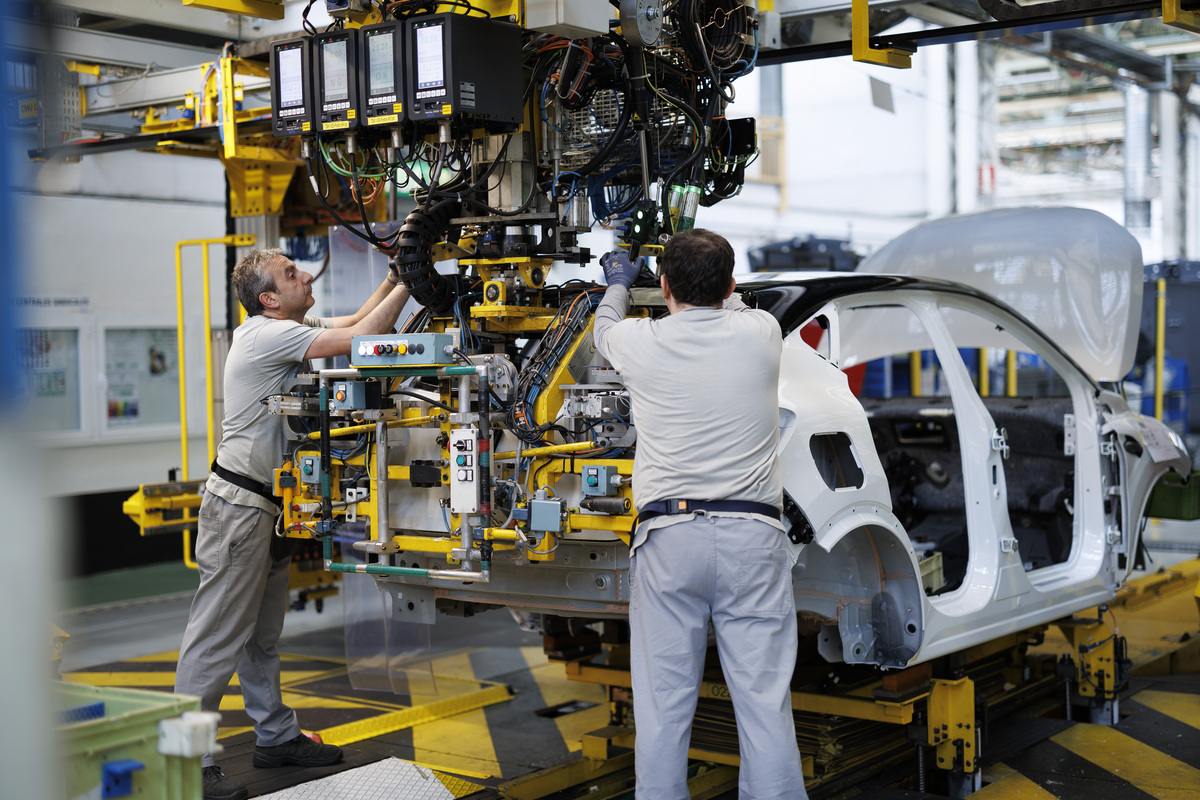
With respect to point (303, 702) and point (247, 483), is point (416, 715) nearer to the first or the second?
point (303, 702)

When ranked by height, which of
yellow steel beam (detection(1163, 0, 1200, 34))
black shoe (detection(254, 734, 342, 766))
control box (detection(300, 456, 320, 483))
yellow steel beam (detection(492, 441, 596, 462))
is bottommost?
black shoe (detection(254, 734, 342, 766))

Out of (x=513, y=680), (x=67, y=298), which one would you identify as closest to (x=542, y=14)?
(x=513, y=680)

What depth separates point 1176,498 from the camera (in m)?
7.02

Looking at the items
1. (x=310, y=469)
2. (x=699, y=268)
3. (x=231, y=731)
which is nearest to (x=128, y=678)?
(x=231, y=731)

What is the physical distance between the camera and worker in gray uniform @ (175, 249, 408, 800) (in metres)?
4.34

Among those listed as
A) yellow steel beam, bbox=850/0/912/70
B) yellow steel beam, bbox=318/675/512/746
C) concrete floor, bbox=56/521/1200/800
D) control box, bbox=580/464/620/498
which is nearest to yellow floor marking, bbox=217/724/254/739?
yellow steel beam, bbox=318/675/512/746

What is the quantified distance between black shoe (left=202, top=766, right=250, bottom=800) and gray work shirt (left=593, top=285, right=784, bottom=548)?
5.75 feet

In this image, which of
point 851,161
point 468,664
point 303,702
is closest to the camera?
point 303,702

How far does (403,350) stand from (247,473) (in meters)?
1.04

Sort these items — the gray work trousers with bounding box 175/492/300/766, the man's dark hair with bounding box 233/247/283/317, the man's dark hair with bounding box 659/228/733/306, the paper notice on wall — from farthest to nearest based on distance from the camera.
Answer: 1. the paper notice on wall
2. the man's dark hair with bounding box 233/247/283/317
3. the gray work trousers with bounding box 175/492/300/766
4. the man's dark hair with bounding box 659/228/733/306

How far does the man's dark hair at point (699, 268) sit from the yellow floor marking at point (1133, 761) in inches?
110

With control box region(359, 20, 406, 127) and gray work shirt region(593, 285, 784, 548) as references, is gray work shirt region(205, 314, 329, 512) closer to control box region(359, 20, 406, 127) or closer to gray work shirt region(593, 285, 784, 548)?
control box region(359, 20, 406, 127)

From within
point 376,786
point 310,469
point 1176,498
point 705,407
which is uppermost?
point 705,407

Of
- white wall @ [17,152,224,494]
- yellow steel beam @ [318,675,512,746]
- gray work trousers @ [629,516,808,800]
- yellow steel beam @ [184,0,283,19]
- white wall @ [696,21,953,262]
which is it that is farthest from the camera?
white wall @ [696,21,953,262]
